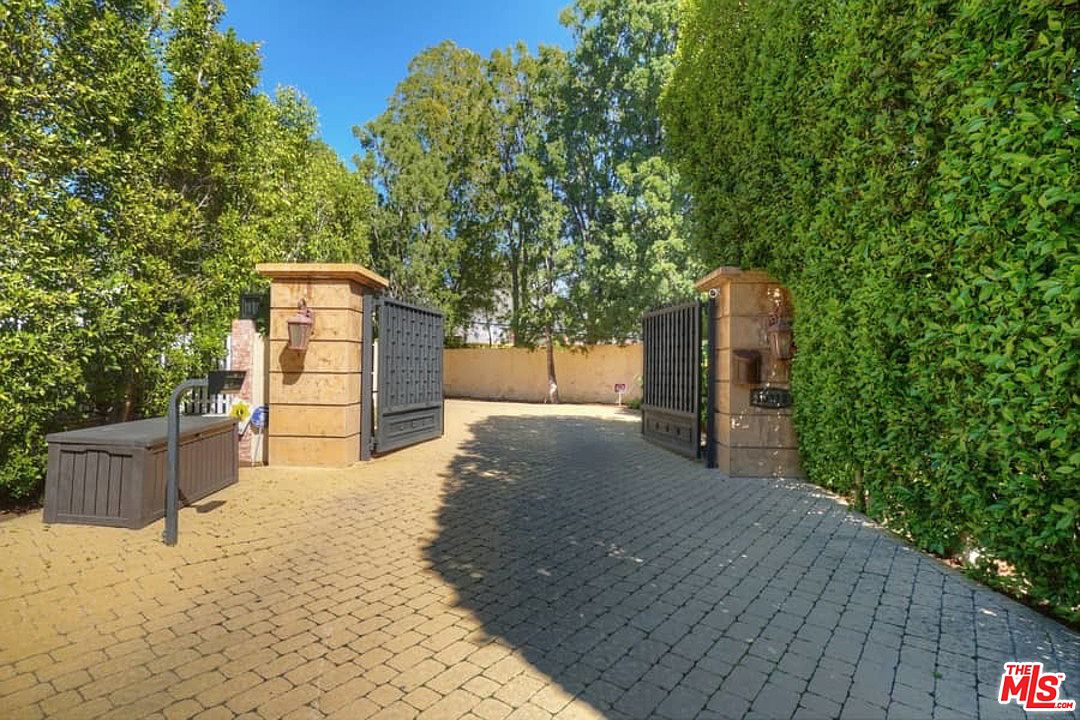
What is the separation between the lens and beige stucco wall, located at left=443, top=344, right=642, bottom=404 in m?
18.0

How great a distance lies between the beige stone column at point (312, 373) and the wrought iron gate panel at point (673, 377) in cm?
484

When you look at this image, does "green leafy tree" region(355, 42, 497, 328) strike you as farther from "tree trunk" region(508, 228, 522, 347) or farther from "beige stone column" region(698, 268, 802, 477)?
"beige stone column" region(698, 268, 802, 477)

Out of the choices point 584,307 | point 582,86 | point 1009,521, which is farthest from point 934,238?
point 582,86

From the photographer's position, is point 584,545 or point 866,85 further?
point 866,85

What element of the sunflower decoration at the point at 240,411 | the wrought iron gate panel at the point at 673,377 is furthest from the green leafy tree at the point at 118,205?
the wrought iron gate panel at the point at 673,377

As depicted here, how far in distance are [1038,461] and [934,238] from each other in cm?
167

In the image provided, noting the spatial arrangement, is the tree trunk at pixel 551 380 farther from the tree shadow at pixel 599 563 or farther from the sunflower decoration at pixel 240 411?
the sunflower decoration at pixel 240 411

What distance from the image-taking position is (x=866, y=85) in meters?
4.35

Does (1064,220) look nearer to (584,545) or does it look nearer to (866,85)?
(866,85)

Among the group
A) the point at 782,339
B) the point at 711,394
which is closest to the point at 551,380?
the point at 711,394

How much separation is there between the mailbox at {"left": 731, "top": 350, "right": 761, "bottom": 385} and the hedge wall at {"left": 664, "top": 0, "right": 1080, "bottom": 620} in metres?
0.58

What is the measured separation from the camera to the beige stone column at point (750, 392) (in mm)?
6285

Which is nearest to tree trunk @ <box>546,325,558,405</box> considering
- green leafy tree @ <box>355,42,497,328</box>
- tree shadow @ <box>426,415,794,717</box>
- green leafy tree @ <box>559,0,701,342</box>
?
green leafy tree @ <box>559,0,701,342</box>

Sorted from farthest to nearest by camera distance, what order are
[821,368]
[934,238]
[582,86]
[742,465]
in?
[582,86], [742,465], [821,368], [934,238]
